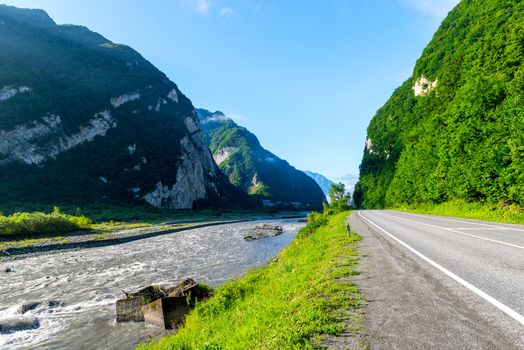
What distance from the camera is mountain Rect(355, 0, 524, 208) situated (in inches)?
1046

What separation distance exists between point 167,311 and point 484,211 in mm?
29695

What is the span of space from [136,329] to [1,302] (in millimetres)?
11804

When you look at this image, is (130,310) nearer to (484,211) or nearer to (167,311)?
(167,311)

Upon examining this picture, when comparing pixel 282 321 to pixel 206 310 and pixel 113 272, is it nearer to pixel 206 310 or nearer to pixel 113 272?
pixel 206 310

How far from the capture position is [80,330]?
45.9ft

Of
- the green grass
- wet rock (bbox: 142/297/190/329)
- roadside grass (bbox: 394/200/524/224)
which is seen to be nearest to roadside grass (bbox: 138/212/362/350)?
wet rock (bbox: 142/297/190/329)

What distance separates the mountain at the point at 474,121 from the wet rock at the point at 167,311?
2618cm

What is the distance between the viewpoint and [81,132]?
13675 centimetres

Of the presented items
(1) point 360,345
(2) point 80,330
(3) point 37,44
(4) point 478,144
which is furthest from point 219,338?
(3) point 37,44

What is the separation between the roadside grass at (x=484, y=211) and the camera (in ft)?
76.9

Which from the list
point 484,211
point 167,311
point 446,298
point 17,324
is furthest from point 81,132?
point 446,298

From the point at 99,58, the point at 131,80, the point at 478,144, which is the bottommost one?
the point at 478,144

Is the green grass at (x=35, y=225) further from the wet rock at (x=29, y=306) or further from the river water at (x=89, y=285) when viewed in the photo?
the wet rock at (x=29, y=306)

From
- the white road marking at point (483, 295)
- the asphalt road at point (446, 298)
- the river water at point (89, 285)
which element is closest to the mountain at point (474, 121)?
the asphalt road at point (446, 298)
